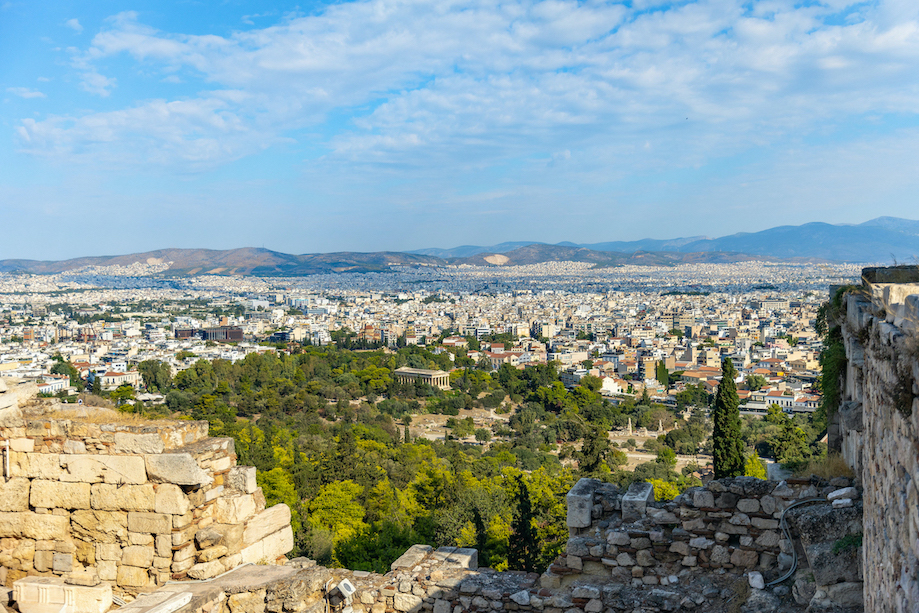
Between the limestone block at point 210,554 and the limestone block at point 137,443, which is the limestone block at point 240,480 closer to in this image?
the limestone block at point 210,554

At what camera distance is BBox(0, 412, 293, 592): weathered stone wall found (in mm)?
4133

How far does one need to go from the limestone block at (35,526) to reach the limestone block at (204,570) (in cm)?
86

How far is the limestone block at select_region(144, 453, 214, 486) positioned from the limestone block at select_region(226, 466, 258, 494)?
0.33m

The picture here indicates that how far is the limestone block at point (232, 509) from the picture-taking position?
436 centimetres

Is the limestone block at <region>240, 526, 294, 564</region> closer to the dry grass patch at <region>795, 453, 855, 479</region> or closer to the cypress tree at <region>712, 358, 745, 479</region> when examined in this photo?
the dry grass patch at <region>795, 453, 855, 479</region>

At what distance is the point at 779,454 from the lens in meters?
10.6

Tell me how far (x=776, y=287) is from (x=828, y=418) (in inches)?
5340

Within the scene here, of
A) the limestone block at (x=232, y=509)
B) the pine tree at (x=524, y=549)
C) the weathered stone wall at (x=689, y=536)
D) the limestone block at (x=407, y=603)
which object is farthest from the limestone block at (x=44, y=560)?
the pine tree at (x=524, y=549)

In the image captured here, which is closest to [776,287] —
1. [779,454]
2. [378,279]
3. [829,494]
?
[378,279]

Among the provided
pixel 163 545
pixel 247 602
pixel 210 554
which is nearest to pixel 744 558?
pixel 247 602

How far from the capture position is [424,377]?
47.4m

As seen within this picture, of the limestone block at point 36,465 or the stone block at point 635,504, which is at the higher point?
the limestone block at point 36,465

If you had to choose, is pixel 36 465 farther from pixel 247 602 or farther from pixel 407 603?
pixel 407 603

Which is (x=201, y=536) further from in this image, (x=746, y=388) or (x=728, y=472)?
(x=746, y=388)
